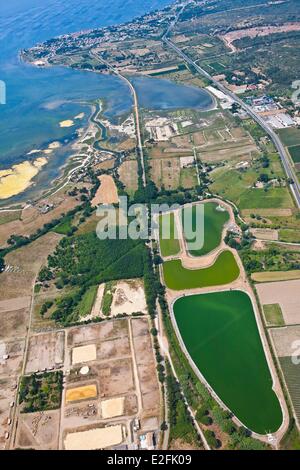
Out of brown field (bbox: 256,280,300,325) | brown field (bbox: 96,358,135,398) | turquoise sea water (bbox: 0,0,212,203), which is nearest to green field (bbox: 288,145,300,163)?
turquoise sea water (bbox: 0,0,212,203)

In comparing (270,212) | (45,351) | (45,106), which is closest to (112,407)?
(45,351)

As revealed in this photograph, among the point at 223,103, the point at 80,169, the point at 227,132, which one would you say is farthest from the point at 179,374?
the point at 223,103

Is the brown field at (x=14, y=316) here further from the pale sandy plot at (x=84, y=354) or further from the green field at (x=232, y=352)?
the green field at (x=232, y=352)

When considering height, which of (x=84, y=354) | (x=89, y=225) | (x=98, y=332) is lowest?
(x=84, y=354)

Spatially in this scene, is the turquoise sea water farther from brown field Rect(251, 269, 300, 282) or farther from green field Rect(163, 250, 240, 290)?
brown field Rect(251, 269, 300, 282)

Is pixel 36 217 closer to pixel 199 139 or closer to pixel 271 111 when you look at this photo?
pixel 199 139

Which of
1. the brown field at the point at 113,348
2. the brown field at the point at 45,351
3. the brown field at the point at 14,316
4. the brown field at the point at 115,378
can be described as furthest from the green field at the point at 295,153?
the brown field at the point at 14,316

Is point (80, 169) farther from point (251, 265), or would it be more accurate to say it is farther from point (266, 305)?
point (266, 305)
